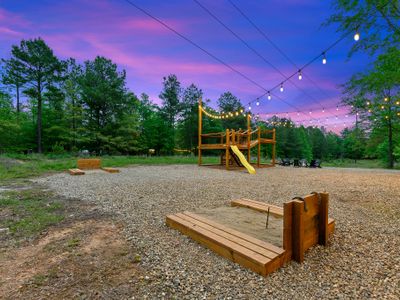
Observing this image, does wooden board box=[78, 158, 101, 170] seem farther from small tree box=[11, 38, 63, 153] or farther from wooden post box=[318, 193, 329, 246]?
small tree box=[11, 38, 63, 153]

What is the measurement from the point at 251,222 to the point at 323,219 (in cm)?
90

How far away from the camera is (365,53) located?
6.52 m

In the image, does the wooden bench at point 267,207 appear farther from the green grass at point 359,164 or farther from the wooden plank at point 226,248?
the green grass at point 359,164

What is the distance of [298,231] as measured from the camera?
6.98 ft

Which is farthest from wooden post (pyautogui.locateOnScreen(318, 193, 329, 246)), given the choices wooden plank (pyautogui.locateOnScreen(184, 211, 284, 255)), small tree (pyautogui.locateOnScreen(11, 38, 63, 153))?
small tree (pyautogui.locateOnScreen(11, 38, 63, 153))

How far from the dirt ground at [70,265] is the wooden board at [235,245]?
73 cm

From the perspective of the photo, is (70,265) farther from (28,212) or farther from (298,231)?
(28,212)

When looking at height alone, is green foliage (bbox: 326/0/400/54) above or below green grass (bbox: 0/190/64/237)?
above

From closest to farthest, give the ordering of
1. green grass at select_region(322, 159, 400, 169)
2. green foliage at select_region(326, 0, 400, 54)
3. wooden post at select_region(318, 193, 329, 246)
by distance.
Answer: wooden post at select_region(318, 193, 329, 246), green foliage at select_region(326, 0, 400, 54), green grass at select_region(322, 159, 400, 169)

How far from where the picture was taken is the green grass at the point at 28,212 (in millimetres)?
3059

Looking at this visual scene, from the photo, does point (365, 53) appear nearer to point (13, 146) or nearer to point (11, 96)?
point (13, 146)

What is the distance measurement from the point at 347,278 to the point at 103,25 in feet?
33.2

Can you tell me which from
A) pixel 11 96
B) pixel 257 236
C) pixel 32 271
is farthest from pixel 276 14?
pixel 11 96

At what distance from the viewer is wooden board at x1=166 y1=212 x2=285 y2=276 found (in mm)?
1958
